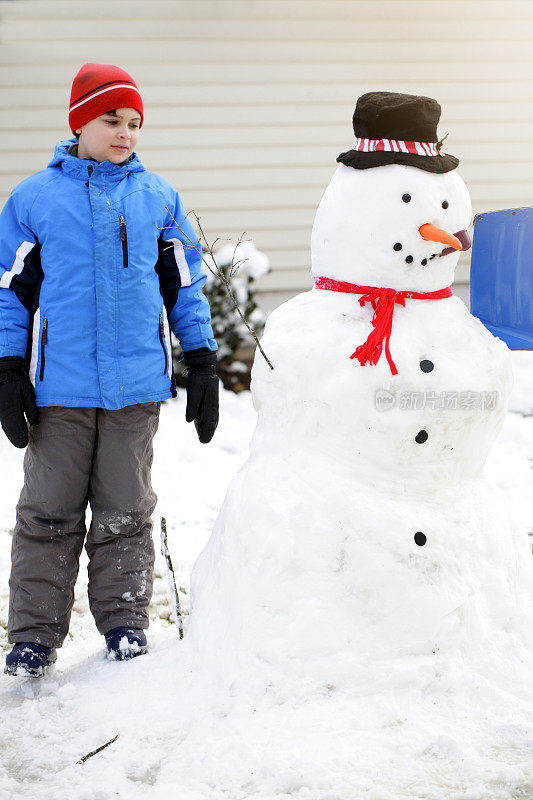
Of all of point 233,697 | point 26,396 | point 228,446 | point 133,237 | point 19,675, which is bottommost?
point 228,446

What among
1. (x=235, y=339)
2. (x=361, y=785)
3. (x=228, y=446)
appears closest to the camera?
(x=361, y=785)

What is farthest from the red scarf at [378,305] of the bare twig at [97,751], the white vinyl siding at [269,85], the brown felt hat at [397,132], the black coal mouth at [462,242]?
the white vinyl siding at [269,85]

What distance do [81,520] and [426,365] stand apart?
1.20 metres

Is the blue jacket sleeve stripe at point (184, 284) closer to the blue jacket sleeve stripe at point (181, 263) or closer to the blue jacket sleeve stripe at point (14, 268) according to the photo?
the blue jacket sleeve stripe at point (181, 263)

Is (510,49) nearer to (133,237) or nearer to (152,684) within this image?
(133,237)

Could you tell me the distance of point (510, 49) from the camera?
6.75 m

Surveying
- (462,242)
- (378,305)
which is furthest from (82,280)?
(462,242)

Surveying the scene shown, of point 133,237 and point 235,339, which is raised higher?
point 133,237

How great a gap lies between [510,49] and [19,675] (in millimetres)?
6049

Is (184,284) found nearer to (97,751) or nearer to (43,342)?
(43,342)

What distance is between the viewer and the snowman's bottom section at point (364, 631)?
2.05m

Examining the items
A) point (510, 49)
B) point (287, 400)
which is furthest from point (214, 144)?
point (287, 400)

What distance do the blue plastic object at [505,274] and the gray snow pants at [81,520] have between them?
1062 mm

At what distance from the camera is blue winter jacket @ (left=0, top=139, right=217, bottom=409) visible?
2533mm
